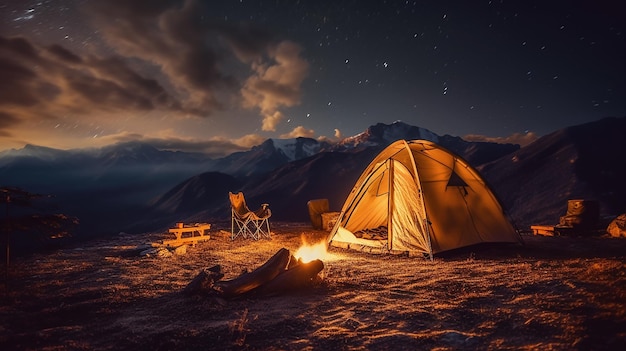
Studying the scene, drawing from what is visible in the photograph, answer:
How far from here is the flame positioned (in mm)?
8156

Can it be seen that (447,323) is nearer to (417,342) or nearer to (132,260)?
(417,342)

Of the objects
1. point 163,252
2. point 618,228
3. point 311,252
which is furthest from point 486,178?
point 163,252

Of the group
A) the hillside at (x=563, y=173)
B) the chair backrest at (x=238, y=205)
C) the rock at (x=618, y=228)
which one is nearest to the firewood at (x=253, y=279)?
the chair backrest at (x=238, y=205)

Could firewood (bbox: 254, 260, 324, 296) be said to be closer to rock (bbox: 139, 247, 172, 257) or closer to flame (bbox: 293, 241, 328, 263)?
flame (bbox: 293, 241, 328, 263)

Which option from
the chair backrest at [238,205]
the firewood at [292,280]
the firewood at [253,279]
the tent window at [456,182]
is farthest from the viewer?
the chair backrest at [238,205]

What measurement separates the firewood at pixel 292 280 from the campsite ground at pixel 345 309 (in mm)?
176

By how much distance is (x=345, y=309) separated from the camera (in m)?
4.36

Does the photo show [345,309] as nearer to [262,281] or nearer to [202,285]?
[262,281]

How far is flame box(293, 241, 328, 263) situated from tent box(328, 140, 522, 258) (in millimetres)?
478

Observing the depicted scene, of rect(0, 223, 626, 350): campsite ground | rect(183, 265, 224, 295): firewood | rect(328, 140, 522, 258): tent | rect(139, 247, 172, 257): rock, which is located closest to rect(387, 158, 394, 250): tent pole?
rect(328, 140, 522, 258): tent

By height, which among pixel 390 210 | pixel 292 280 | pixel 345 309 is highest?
pixel 390 210

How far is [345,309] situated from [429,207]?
14.9ft

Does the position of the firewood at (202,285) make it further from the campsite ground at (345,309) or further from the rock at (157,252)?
the rock at (157,252)

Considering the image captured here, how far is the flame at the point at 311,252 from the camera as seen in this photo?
26.8ft
